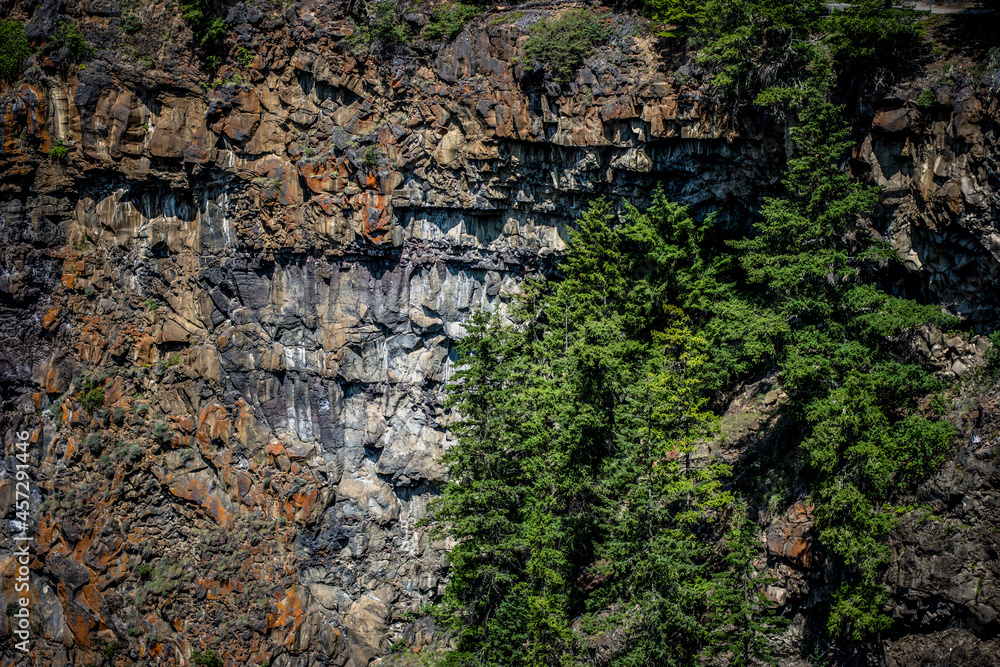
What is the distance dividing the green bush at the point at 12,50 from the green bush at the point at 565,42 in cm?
1998

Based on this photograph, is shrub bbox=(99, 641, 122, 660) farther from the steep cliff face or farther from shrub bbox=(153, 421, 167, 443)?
shrub bbox=(153, 421, 167, 443)

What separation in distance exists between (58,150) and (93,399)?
1004 centimetres

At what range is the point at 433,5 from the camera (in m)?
30.0

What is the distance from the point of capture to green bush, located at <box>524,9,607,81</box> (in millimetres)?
27672

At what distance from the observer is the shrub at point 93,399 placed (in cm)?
3133

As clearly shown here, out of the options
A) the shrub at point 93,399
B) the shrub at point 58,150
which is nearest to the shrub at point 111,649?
the shrub at point 93,399

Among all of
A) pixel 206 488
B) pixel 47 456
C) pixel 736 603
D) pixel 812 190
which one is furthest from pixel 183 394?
pixel 812 190

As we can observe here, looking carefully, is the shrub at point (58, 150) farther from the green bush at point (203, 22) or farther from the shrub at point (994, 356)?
the shrub at point (994, 356)

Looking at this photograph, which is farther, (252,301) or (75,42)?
(252,301)

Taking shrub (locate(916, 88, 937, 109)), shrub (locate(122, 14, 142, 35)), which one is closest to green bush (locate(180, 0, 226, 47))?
shrub (locate(122, 14, 142, 35))

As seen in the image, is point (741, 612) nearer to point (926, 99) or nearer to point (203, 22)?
point (926, 99)

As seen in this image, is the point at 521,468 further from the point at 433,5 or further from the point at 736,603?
the point at 433,5

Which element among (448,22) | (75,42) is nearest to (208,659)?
(75,42)

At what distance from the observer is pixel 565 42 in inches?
1096
